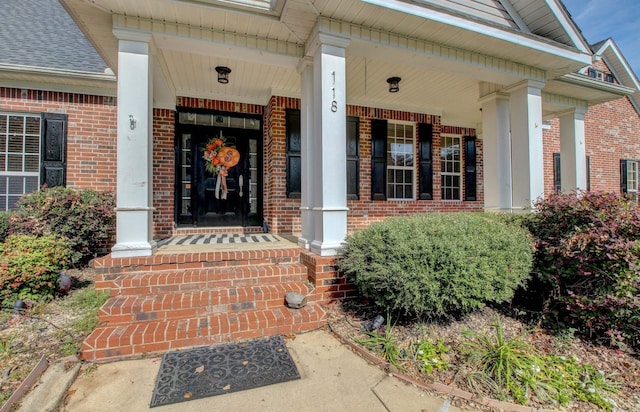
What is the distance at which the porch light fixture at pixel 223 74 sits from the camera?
4.79m

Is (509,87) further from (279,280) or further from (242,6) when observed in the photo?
(279,280)

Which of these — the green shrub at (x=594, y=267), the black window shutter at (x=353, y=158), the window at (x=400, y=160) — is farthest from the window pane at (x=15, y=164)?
the green shrub at (x=594, y=267)

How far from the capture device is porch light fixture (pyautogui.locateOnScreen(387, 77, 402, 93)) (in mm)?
5504

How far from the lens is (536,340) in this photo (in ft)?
9.27

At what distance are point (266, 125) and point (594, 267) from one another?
5349 millimetres

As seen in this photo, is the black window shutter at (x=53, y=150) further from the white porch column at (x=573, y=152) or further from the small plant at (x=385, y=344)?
the white porch column at (x=573, y=152)

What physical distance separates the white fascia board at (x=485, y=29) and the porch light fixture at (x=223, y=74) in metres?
2.45

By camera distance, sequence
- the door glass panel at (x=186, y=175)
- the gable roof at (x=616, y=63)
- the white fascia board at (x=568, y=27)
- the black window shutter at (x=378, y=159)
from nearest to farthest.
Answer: the white fascia board at (x=568, y=27)
the door glass panel at (x=186, y=175)
the black window shutter at (x=378, y=159)
the gable roof at (x=616, y=63)

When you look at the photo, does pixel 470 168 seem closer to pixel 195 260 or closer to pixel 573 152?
pixel 573 152

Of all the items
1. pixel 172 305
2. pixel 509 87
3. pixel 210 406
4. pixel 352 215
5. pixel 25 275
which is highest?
pixel 509 87

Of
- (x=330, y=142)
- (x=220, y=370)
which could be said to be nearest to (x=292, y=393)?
(x=220, y=370)

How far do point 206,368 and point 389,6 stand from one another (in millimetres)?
3991

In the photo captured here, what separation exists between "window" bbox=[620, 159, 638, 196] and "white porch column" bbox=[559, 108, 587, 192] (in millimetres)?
5108

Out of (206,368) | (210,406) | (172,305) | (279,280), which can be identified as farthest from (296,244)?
(210,406)
